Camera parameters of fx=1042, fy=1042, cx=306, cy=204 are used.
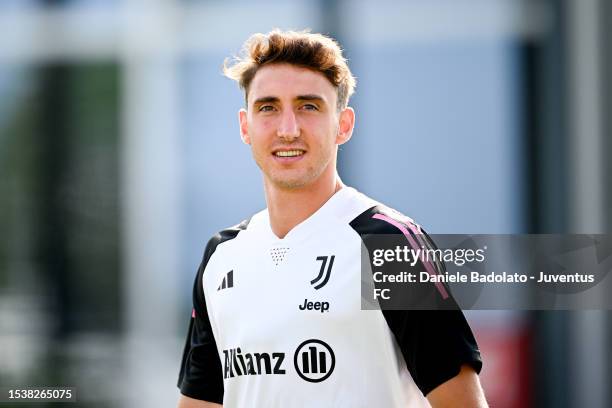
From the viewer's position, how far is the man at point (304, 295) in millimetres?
3025

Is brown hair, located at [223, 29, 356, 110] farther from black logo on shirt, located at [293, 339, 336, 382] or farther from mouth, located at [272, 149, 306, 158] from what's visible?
black logo on shirt, located at [293, 339, 336, 382]

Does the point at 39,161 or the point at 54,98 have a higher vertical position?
the point at 54,98

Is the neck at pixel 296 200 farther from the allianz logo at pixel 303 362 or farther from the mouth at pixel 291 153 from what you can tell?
the allianz logo at pixel 303 362

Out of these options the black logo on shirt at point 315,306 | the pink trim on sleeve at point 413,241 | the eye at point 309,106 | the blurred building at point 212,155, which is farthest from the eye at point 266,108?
the blurred building at point 212,155

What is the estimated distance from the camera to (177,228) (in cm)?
831

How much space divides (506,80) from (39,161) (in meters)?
3.81

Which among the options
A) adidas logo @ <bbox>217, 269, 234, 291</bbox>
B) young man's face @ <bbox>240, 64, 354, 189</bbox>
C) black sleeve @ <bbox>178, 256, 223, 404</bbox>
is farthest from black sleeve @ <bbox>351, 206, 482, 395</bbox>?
black sleeve @ <bbox>178, 256, 223, 404</bbox>

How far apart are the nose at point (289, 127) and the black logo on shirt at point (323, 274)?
1.28 feet

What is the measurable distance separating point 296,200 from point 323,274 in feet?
0.93

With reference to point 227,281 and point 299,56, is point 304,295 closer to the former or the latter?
point 227,281

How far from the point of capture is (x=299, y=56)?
10.8 ft

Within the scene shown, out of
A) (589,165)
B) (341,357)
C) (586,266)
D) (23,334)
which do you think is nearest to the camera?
(341,357)

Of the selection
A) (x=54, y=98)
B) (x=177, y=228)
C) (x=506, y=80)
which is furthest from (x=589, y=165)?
(x=54, y=98)

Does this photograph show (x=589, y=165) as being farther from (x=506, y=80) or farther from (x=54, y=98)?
(x=54, y=98)
